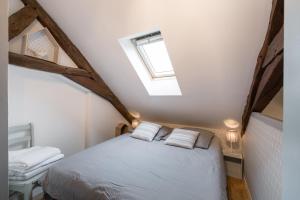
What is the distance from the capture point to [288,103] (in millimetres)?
470

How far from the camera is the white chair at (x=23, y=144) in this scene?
1560 millimetres

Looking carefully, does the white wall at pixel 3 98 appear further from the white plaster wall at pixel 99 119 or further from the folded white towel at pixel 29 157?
the white plaster wall at pixel 99 119

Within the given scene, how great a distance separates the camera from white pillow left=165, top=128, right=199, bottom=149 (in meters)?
2.44

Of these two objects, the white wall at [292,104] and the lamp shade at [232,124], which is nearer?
the white wall at [292,104]

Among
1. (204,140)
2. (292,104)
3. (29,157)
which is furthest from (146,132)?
(292,104)

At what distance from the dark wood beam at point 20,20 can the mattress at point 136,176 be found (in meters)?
1.52

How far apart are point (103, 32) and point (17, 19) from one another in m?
0.92

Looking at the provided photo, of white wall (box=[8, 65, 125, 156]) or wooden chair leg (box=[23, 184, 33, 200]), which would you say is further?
white wall (box=[8, 65, 125, 156])

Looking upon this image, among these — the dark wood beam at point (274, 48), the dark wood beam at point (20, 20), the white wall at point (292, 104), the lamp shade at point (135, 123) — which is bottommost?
the lamp shade at point (135, 123)

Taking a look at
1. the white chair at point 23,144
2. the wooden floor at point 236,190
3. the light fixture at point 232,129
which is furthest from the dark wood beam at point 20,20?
the light fixture at point 232,129

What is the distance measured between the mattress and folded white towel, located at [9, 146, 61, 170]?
0.20 meters

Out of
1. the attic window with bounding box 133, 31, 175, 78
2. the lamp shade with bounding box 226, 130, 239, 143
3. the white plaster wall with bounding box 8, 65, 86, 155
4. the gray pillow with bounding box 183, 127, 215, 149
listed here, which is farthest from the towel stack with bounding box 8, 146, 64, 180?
the lamp shade with bounding box 226, 130, 239, 143

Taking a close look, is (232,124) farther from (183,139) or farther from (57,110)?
(57,110)

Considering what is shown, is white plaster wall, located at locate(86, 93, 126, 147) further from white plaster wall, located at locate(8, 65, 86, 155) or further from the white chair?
the white chair
